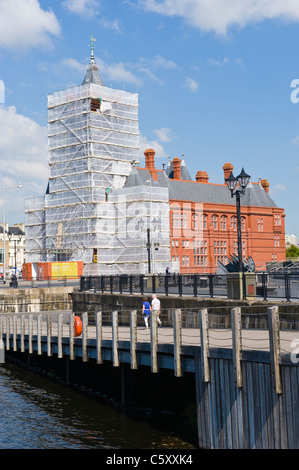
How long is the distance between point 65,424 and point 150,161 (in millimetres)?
62337

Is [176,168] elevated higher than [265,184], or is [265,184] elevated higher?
[176,168]

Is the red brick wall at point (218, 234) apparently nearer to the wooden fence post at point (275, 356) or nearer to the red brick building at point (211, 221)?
the red brick building at point (211, 221)

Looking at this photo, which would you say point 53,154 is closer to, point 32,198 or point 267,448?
point 32,198

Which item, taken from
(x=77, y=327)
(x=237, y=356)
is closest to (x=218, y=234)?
(x=77, y=327)

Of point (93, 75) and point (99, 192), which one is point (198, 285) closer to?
point (99, 192)

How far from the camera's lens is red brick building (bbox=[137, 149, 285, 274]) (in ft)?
251

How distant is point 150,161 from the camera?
7844 cm

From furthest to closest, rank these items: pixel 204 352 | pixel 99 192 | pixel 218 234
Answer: pixel 218 234 → pixel 99 192 → pixel 204 352

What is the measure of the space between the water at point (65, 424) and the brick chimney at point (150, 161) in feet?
183

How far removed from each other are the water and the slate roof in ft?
168

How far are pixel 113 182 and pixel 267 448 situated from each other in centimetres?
5976

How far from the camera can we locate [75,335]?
2120 centimetres

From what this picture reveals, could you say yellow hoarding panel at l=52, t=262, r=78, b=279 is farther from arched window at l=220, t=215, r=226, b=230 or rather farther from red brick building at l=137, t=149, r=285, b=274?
arched window at l=220, t=215, r=226, b=230
